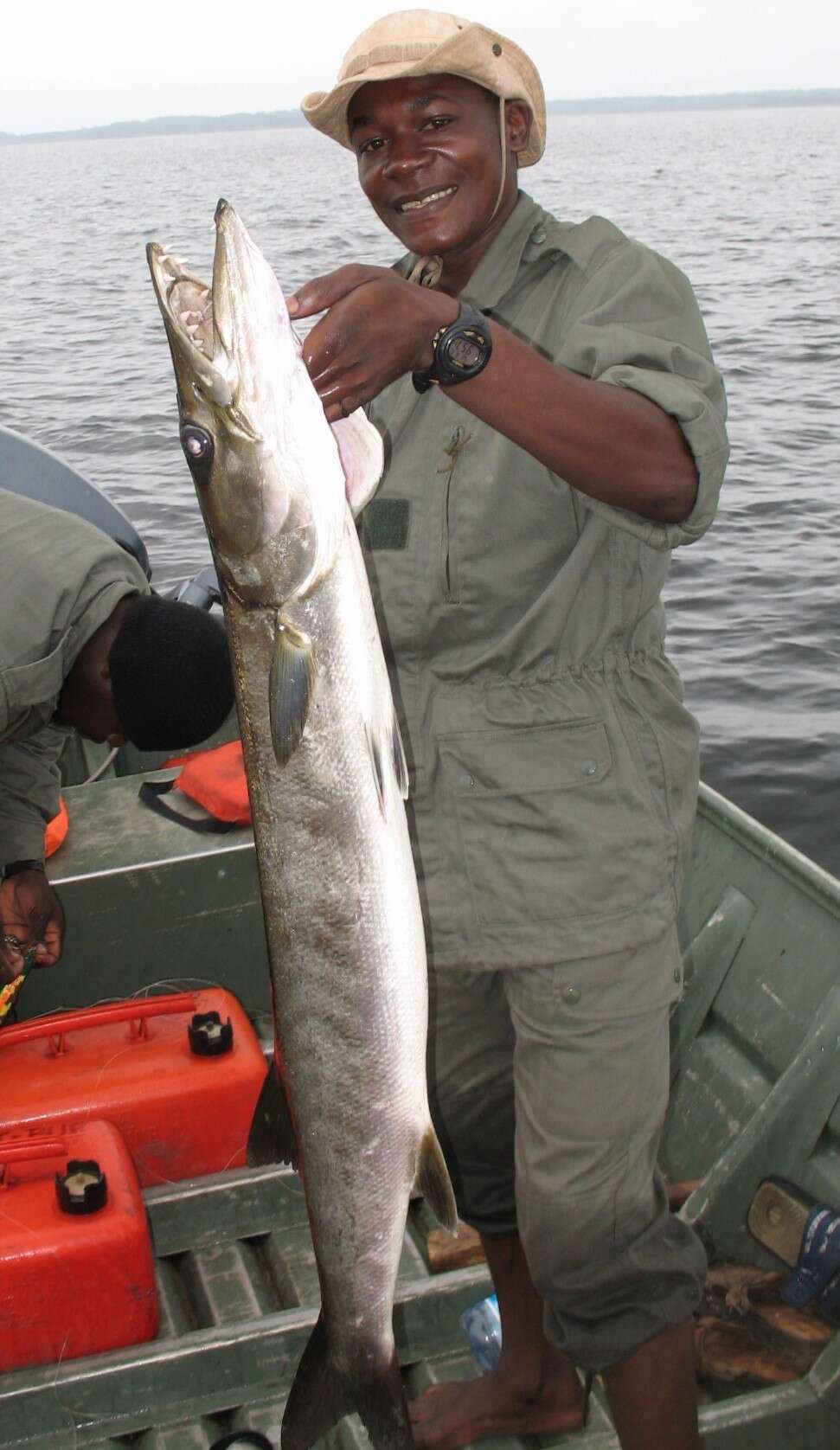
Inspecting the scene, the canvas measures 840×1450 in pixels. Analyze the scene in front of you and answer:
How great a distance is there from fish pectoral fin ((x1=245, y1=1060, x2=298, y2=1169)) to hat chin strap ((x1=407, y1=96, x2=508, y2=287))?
1.68 m

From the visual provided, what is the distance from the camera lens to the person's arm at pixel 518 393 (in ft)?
7.19

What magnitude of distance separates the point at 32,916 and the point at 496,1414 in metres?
1.94

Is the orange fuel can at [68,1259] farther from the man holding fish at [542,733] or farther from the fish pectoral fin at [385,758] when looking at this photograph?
the fish pectoral fin at [385,758]

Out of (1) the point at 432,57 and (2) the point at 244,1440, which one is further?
(2) the point at 244,1440

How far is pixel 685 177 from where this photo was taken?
5700cm

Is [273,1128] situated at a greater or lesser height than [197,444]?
lesser

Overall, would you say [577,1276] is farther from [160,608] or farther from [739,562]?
[739,562]

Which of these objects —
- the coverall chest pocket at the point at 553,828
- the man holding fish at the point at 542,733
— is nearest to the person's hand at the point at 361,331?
the man holding fish at the point at 542,733

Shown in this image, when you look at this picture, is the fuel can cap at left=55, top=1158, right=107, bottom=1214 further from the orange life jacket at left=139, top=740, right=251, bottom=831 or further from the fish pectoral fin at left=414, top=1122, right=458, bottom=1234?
the orange life jacket at left=139, top=740, right=251, bottom=831

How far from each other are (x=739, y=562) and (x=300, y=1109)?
1101cm

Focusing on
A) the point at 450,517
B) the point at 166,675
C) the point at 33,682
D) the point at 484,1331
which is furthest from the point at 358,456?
the point at 484,1331

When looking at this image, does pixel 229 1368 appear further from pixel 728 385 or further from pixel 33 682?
pixel 728 385

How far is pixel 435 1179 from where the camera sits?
2838 millimetres

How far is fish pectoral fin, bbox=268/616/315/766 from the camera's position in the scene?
8.05 feet
